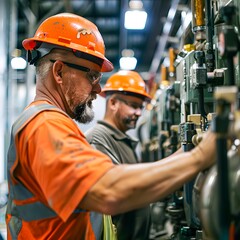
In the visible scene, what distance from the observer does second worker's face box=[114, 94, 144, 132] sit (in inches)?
155

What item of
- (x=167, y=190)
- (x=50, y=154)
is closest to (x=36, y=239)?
(x=50, y=154)

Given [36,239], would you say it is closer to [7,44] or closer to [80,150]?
[80,150]

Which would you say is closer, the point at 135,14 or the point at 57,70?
the point at 57,70

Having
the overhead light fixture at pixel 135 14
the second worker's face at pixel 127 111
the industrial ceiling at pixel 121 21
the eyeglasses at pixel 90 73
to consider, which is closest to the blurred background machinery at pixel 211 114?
the second worker's face at pixel 127 111

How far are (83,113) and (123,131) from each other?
1.94 metres

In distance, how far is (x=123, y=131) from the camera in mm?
3979

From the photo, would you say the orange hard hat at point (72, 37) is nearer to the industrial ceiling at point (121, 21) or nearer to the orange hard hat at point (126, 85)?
the orange hard hat at point (126, 85)

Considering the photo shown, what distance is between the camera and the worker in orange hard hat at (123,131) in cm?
354

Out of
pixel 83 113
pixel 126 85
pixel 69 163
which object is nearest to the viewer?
pixel 69 163

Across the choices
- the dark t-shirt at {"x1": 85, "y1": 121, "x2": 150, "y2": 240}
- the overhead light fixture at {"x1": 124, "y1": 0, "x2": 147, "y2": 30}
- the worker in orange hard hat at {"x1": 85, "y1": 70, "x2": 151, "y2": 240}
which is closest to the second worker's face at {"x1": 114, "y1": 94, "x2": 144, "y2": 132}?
Result: the worker in orange hard hat at {"x1": 85, "y1": 70, "x2": 151, "y2": 240}

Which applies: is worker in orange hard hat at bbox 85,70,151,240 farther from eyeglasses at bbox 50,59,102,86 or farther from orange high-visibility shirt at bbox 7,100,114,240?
orange high-visibility shirt at bbox 7,100,114,240

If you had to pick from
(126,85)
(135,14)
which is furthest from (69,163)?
(135,14)

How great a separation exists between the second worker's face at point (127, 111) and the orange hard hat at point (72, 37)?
1874 millimetres

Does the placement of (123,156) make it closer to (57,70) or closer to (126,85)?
(126,85)
